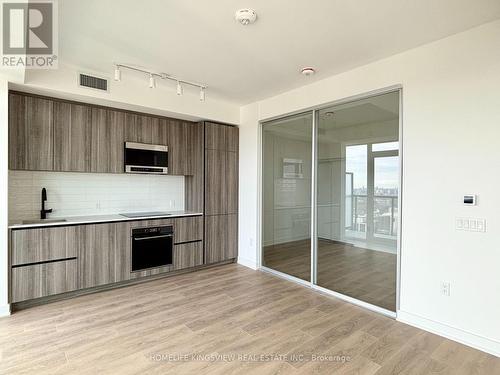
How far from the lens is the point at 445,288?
2.58m

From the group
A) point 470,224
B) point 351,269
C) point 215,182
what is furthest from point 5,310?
point 470,224

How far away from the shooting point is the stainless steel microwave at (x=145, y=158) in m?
4.03

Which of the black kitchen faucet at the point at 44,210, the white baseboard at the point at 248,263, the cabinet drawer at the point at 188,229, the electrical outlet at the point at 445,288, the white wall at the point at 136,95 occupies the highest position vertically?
the white wall at the point at 136,95

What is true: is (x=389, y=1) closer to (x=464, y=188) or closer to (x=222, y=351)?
(x=464, y=188)

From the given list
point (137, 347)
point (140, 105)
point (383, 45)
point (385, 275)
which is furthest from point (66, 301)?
point (383, 45)

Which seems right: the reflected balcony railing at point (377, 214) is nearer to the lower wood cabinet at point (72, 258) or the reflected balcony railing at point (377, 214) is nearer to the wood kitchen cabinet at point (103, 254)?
the lower wood cabinet at point (72, 258)

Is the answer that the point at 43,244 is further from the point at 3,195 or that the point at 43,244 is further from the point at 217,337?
the point at 217,337

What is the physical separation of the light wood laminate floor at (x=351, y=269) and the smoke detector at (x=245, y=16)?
107 inches

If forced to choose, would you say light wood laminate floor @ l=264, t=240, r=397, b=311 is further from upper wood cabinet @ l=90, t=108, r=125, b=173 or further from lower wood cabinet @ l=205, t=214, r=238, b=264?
upper wood cabinet @ l=90, t=108, r=125, b=173

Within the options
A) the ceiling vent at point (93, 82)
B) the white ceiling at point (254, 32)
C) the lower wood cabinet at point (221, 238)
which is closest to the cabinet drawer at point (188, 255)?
the lower wood cabinet at point (221, 238)

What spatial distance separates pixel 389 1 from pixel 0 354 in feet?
13.9

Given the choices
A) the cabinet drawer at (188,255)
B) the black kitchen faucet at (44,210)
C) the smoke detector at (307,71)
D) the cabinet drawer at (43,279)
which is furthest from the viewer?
the cabinet drawer at (188,255)

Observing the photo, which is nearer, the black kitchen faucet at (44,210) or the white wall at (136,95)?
the white wall at (136,95)

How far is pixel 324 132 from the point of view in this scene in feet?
12.2
